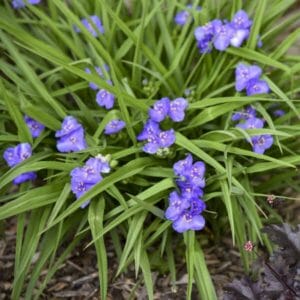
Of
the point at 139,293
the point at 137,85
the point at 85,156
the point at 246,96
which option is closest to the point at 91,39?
the point at 137,85

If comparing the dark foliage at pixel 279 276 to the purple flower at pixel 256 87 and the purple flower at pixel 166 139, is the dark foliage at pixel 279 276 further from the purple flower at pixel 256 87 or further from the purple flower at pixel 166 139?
the purple flower at pixel 256 87

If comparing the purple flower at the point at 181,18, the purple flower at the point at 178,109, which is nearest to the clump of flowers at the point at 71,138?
the purple flower at the point at 178,109

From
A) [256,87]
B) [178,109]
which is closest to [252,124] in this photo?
[256,87]

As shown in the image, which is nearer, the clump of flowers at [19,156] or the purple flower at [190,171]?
the purple flower at [190,171]

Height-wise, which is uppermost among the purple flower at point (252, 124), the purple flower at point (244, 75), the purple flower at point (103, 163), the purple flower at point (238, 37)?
the purple flower at point (238, 37)

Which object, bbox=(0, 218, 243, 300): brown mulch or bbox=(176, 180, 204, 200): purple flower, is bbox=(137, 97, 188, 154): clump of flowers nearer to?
bbox=(176, 180, 204, 200): purple flower

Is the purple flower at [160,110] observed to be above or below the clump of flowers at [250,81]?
below
